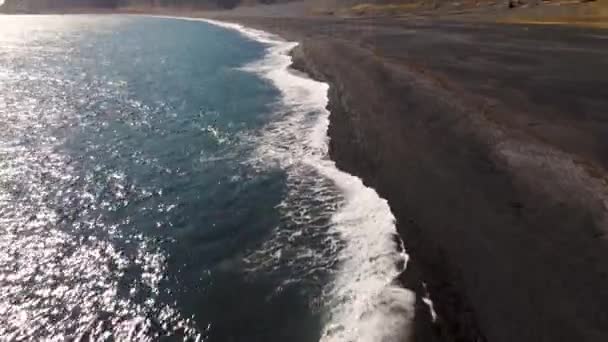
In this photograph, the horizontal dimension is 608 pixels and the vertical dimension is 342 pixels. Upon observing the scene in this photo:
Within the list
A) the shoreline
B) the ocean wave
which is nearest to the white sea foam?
the ocean wave

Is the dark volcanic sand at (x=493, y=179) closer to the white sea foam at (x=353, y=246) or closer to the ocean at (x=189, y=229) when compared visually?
the white sea foam at (x=353, y=246)

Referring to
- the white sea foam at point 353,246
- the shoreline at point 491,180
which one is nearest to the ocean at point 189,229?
the white sea foam at point 353,246

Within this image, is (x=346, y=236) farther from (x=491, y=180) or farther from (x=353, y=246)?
(x=491, y=180)

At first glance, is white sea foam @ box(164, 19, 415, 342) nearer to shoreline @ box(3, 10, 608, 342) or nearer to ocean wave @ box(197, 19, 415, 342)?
ocean wave @ box(197, 19, 415, 342)

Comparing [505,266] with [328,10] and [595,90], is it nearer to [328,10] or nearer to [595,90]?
[595,90]

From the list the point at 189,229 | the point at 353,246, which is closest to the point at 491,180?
the point at 353,246

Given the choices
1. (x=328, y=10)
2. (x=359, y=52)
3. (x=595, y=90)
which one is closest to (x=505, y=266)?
(x=595, y=90)
